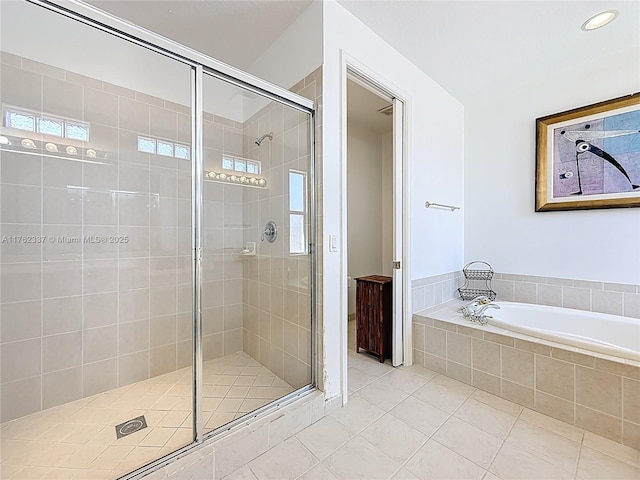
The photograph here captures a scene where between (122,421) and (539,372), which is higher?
(539,372)

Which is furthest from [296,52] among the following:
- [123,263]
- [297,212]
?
[123,263]

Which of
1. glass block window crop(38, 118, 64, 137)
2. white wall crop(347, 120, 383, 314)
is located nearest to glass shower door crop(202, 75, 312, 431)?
glass block window crop(38, 118, 64, 137)

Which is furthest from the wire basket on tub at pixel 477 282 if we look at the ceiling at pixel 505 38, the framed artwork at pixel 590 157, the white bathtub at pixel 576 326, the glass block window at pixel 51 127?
the glass block window at pixel 51 127

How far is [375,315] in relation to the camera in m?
2.56

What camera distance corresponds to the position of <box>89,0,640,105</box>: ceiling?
5.83 feet

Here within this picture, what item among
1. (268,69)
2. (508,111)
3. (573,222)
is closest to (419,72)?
(508,111)

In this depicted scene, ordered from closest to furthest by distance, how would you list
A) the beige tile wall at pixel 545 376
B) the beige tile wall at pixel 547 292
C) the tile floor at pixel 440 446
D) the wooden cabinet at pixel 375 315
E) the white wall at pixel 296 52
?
the tile floor at pixel 440 446
the beige tile wall at pixel 545 376
the white wall at pixel 296 52
the beige tile wall at pixel 547 292
the wooden cabinet at pixel 375 315

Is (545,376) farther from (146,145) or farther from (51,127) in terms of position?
(51,127)

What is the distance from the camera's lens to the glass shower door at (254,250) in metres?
1.91

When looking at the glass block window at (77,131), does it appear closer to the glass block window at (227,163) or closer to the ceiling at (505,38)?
the glass block window at (227,163)

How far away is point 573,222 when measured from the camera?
2.42 m

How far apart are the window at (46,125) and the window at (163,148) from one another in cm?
33

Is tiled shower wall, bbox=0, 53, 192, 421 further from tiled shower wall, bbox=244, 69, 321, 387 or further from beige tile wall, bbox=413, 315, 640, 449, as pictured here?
beige tile wall, bbox=413, 315, 640, 449

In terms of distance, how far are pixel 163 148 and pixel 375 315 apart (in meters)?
2.24
